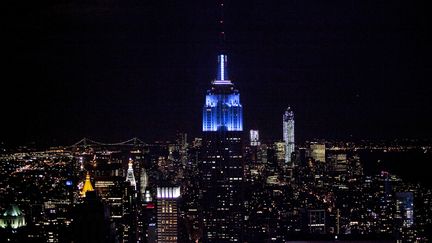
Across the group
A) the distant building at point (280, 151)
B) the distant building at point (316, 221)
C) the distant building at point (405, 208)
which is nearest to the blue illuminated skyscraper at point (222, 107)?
the distant building at point (280, 151)

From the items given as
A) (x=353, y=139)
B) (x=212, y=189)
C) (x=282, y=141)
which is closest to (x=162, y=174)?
(x=212, y=189)

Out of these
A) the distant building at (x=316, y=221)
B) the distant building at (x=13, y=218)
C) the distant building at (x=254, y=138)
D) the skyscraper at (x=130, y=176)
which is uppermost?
the distant building at (x=254, y=138)

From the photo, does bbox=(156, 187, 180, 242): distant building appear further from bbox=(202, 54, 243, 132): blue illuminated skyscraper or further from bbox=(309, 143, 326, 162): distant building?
bbox=(309, 143, 326, 162): distant building

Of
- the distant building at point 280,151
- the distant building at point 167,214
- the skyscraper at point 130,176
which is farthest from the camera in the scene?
the distant building at point 167,214

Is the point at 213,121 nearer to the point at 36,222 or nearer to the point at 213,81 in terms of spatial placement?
the point at 213,81

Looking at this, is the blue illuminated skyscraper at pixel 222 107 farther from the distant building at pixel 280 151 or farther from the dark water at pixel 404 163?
the dark water at pixel 404 163

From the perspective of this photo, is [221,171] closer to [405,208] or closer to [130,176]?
[130,176]

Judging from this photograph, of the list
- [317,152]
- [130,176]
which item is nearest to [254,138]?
[317,152]

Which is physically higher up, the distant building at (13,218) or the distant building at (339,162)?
the distant building at (339,162)
